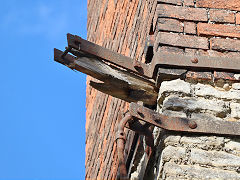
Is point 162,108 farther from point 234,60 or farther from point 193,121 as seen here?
point 234,60

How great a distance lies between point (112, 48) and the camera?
529 centimetres

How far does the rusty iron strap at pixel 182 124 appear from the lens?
10.9 ft

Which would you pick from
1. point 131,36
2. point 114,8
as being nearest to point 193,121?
point 131,36

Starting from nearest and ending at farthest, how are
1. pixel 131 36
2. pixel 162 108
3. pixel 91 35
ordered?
1. pixel 162 108
2. pixel 131 36
3. pixel 91 35

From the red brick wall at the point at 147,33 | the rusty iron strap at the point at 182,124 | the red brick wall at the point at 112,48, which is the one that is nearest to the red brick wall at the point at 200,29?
the red brick wall at the point at 147,33

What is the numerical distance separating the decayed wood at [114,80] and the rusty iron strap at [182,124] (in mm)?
340

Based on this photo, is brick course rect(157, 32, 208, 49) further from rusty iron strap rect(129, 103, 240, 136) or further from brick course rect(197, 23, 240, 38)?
rusty iron strap rect(129, 103, 240, 136)

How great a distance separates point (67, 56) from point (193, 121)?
859mm

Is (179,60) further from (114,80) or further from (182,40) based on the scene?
(114,80)

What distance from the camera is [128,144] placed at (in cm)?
420

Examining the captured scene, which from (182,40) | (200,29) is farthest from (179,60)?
(200,29)

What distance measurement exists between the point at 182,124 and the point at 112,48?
2.06 metres

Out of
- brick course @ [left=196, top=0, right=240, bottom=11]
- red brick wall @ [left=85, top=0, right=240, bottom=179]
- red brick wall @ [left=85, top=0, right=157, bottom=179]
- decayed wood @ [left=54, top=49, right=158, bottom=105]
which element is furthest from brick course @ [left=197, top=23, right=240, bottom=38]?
decayed wood @ [left=54, top=49, right=158, bottom=105]

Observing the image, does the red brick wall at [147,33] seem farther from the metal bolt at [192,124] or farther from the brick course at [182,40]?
the metal bolt at [192,124]
